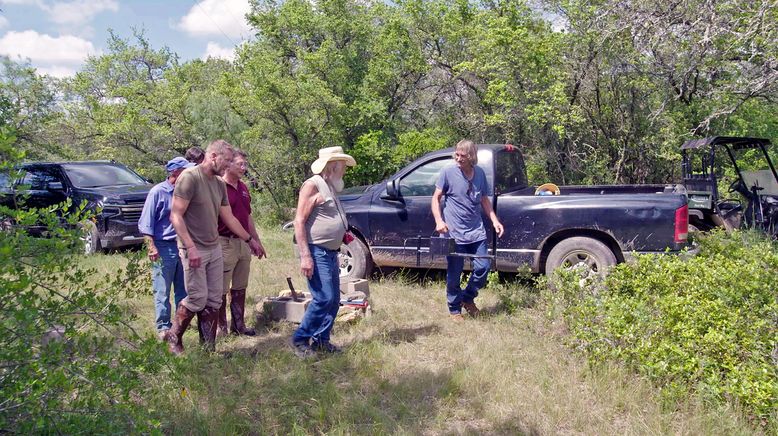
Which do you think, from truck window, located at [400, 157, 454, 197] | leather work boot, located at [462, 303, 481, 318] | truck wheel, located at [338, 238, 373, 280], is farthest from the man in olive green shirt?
truck window, located at [400, 157, 454, 197]

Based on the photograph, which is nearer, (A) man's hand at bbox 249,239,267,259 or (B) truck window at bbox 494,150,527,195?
(A) man's hand at bbox 249,239,267,259

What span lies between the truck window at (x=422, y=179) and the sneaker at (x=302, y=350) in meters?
2.70

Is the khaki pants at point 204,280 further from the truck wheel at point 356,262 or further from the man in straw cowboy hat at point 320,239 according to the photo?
the truck wheel at point 356,262

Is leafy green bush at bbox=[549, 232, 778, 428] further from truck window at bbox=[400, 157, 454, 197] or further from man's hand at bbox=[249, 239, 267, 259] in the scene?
man's hand at bbox=[249, 239, 267, 259]

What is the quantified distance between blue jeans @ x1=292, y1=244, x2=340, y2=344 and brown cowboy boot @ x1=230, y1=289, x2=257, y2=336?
0.86 m

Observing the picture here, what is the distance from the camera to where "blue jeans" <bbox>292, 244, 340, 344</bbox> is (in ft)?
15.0

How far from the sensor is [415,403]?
3980mm

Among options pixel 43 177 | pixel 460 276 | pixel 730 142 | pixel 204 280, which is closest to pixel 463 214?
pixel 460 276

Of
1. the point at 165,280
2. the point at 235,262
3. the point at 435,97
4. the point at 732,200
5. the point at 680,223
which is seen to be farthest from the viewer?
the point at 435,97

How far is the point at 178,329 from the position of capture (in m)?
4.58

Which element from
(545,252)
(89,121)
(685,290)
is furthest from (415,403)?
(89,121)

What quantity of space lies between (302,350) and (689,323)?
2.87 m

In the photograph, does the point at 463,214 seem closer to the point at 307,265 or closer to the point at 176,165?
the point at 307,265

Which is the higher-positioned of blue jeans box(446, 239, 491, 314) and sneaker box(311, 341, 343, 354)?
blue jeans box(446, 239, 491, 314)
